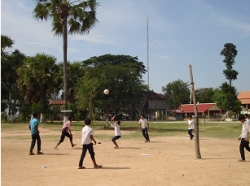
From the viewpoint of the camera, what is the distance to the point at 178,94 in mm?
88250

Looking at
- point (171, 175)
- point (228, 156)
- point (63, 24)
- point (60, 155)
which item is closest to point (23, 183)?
point (171, 175)

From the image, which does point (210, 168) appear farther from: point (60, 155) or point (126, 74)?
point (126, 74)

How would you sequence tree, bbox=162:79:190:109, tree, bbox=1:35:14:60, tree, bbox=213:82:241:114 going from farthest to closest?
tree, bbox=162:79:190:109
tree, bbox=213:82:241:114
tree, bbox=1:35:14:60

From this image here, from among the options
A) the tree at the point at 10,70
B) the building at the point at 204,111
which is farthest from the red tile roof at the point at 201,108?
the tree at the point at 10,70

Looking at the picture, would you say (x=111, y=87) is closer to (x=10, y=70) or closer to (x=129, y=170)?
(x=10, y=70)

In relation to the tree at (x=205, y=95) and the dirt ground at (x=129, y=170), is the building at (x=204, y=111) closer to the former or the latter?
the tree at (x=205, y=95)

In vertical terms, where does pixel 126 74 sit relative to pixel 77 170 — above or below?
above

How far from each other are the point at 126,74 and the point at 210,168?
36590mm

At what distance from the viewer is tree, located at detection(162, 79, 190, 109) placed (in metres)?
85.9

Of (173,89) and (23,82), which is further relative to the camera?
(173,89)

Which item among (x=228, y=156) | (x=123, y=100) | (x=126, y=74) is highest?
(x=126, y=74)

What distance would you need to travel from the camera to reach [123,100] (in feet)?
154

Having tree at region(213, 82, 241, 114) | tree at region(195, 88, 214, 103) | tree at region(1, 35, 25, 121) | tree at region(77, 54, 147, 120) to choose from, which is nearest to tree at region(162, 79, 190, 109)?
A: tree at region(195, 88, 214, 103)

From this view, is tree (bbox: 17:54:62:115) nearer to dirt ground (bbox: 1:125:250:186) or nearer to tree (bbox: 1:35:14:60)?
tree (bbox: 1:35:14:60)
